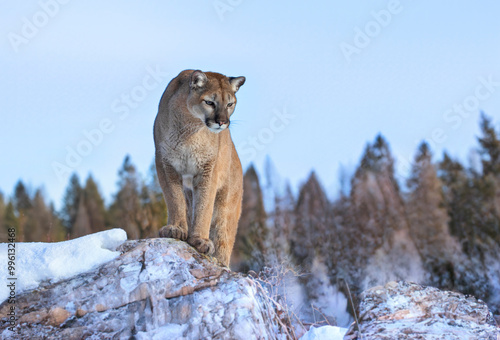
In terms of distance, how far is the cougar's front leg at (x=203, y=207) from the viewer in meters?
6.07

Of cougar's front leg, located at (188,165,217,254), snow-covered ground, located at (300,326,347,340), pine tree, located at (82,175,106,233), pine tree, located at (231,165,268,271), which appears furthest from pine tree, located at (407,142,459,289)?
pine tree, located at (82,175,106,233)

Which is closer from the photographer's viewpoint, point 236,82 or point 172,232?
point 172,232

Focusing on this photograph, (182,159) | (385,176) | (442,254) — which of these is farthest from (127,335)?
(385,176)

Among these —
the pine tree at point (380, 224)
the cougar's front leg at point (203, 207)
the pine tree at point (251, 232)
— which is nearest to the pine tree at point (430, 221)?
the pine tree at point (380, 224)

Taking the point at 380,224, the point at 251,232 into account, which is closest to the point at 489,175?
the point at 380,224

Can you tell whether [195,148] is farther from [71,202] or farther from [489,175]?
[71,202]

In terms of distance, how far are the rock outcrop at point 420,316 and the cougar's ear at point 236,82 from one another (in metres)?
3.35

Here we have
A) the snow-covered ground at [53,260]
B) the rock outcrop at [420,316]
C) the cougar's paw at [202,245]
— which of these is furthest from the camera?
the cougar's paw at [202,245]

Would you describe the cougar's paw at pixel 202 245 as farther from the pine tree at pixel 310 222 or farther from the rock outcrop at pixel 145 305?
the pine tree at pixel 310 222

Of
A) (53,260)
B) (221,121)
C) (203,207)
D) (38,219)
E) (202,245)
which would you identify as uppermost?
(38,219)

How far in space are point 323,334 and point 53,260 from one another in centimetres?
299

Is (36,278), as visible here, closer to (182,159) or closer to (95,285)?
(95,285)

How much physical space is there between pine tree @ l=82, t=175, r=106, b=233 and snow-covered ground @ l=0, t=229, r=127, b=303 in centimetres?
4388

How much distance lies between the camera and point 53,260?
5.00 meters
